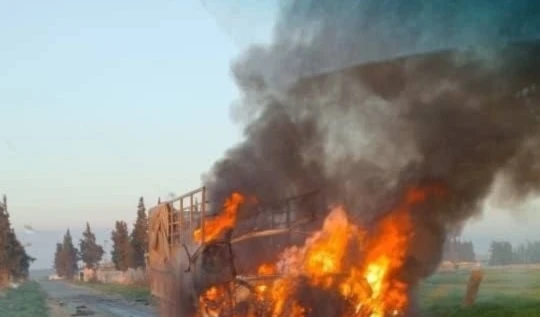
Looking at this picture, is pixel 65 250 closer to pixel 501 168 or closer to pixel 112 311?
pixel 112 311

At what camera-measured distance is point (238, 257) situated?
1806 centimetres

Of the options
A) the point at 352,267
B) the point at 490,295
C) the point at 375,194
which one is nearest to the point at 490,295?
the point at 490,295

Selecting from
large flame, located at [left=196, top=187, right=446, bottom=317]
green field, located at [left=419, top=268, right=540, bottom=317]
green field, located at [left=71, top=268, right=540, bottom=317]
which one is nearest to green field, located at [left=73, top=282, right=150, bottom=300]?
green field, located at [left=71, top=268, right=540, bottom=317]

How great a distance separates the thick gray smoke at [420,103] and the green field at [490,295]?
3193 mm

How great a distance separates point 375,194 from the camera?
17703 millimetres

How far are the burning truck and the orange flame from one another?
0.04 m

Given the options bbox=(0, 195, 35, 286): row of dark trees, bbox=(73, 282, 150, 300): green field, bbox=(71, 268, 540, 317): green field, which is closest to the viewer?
bbox=(71, 268, 540, 317): green field

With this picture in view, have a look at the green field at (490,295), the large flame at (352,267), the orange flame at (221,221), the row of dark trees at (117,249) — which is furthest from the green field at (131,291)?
the large flame at (352,267)

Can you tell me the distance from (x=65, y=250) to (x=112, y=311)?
148 metres

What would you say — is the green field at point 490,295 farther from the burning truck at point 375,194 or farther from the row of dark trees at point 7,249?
the row of dark trees at point 7,249

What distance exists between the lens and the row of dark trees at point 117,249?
8326cm

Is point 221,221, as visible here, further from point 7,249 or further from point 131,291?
Answer: point 7,249

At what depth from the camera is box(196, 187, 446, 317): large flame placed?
52.3 feet

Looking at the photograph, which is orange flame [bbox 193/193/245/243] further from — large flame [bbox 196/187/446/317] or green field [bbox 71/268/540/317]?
green field [bbox 71/268/540/317]
